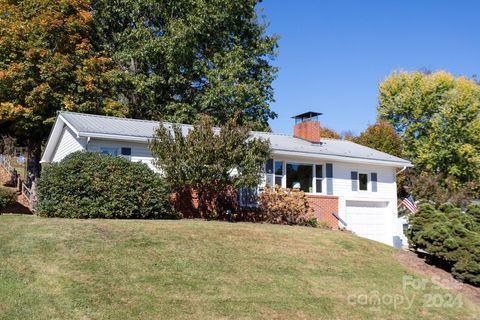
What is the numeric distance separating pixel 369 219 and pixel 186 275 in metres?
16.3

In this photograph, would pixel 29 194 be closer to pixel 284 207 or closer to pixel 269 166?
pixel 269 166

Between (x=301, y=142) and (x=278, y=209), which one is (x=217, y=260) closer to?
(x=278, y=209)

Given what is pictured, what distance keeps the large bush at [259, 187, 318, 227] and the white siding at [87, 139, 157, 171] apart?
16.3ft

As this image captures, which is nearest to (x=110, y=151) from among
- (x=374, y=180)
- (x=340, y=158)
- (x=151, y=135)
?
(x=151, y=135)

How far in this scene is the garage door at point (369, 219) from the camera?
2423cm

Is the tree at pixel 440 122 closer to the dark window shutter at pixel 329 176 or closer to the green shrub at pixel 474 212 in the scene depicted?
the dark window shutter at pixel 329 176

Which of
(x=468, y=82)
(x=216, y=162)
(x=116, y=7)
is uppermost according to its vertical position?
(x=116, y=7)

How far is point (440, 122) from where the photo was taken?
122 feet

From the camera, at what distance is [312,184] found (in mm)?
23406

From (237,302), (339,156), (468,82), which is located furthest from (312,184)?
(468,82)

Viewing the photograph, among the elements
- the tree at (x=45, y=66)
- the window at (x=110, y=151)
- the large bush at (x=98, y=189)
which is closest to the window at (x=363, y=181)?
the large bush at (x=98, y=189)

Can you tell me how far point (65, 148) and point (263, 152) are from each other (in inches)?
382

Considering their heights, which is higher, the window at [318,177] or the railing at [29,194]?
the window at [318,177]

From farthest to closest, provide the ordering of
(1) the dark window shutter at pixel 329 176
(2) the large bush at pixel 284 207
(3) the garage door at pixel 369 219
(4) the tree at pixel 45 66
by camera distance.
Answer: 1. (4) the tree at pixel 45 66
2. (3) the garage door at pixel 369 219
3. (1) the dark window shutter at pixel 329 176
4. (2) the large bush at pixel 284 207
